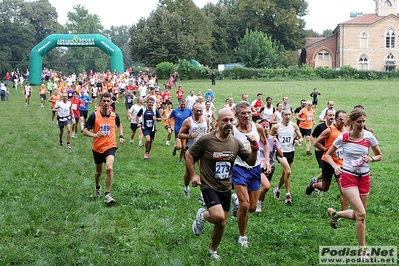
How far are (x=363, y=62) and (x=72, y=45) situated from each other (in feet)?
152

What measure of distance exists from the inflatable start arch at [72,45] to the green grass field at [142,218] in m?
31.4

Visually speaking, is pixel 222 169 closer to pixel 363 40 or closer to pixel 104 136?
pixel 104 136

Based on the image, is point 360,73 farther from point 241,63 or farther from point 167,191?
point 167,191

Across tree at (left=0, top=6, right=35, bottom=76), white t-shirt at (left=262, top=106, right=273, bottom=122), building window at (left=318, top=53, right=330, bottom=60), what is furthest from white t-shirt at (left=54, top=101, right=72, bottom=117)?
Result: building window at (left=318, top=53, right=330, bottom=60)

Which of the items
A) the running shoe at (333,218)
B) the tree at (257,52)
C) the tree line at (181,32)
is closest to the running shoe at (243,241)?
the running shoe at (333,218)

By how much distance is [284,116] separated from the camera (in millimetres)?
10500

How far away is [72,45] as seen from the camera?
153ft

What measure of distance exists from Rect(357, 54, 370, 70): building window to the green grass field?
63.7 m

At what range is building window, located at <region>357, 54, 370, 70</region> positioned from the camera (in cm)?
7575

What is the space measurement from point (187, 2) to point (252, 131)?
69.5 meters

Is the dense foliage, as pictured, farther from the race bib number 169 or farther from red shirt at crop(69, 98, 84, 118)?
the race bib number 169

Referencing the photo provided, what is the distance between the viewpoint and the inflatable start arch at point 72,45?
1816 inches

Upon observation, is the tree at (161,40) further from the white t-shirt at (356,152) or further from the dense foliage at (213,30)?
the white t-shirt at (356,152)

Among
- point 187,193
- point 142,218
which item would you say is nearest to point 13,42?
point 187,193
